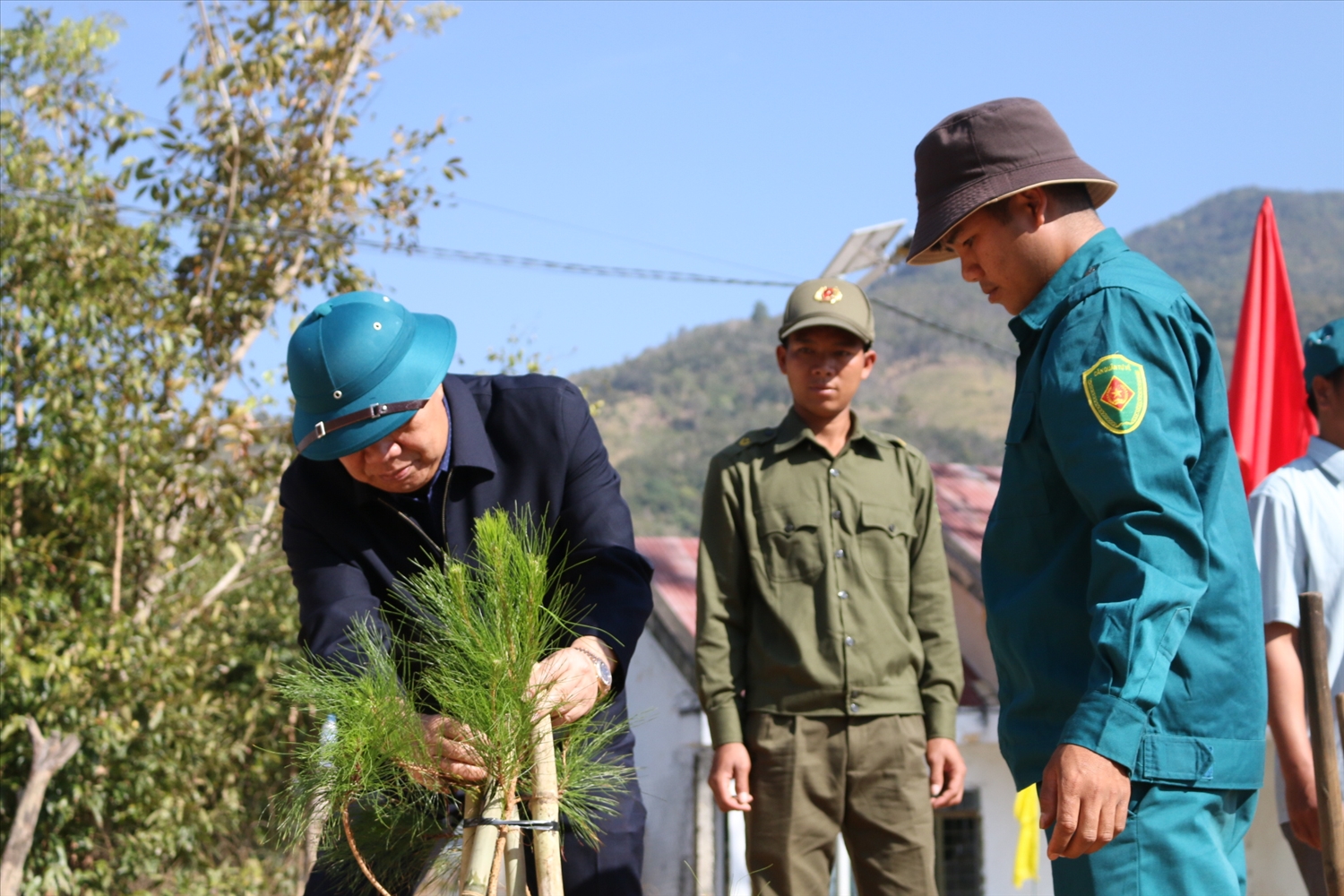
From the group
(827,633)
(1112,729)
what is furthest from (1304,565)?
(1112,729)

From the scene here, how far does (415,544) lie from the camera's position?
9.48ft

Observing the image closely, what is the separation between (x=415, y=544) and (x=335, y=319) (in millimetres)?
685

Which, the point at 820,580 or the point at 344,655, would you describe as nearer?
the point at 344,655

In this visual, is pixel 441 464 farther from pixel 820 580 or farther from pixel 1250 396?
pixel 1250 396

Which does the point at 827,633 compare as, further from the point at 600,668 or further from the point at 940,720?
the point at 600,668

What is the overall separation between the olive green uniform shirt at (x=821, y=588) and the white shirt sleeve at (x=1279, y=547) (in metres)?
0.94

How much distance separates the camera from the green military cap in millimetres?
3918

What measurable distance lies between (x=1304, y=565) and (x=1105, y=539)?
5.77 feet

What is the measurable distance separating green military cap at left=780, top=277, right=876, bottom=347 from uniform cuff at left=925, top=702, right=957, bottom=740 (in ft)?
3.69

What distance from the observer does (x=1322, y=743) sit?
267 centimetres

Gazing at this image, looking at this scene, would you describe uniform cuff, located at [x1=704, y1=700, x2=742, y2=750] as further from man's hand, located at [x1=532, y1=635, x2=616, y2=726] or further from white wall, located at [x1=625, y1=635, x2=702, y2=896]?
white wall, located at [x1=625, y1=635, x2=702, y2=896]

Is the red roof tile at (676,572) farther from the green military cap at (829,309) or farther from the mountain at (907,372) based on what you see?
the mountain at (907,372)

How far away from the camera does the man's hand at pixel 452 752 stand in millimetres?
2035

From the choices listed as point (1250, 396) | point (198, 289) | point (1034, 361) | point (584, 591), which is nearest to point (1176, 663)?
point (1034, 361)
